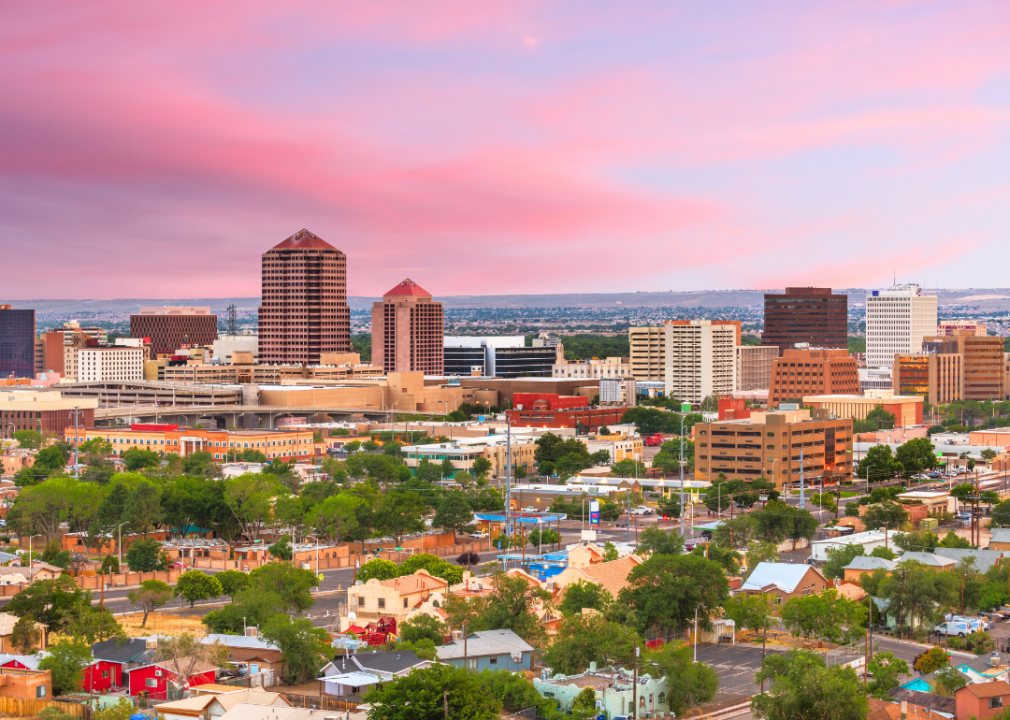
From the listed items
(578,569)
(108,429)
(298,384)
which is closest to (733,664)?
(578,569)

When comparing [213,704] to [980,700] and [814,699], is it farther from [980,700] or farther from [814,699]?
[980,700]

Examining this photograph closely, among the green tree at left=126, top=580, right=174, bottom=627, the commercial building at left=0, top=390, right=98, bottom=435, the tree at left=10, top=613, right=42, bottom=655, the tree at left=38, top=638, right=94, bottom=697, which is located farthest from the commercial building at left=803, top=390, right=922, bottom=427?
the tree at left=38, top=638, right=94, bottom=697

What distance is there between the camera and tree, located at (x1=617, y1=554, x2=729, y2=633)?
180ft

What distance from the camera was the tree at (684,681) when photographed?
45281 millimetres

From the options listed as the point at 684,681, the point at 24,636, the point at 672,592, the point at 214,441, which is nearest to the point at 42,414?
the point at 214,441

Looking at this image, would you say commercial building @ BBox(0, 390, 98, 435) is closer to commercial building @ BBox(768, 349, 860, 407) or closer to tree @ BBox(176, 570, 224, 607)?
commercial building @ BBox(768, 349, 860, 407)

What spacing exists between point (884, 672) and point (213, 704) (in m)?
21.5

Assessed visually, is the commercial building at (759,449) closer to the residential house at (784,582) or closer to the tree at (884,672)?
the residential house at (784,582)

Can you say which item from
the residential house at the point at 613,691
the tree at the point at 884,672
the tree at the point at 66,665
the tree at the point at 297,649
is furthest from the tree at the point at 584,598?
the tree at the point at 66,665

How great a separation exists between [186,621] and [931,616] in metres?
30.4

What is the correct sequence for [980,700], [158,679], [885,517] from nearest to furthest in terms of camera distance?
[980,700]
[158,679]
[885,517]

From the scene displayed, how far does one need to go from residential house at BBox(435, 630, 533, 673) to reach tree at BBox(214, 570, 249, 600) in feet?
48.7

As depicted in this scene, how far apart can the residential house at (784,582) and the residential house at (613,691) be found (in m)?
16.1

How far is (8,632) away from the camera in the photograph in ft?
177
